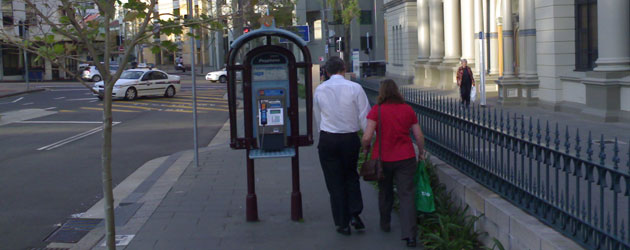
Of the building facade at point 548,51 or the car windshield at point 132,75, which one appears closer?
the building facade at point 548,51

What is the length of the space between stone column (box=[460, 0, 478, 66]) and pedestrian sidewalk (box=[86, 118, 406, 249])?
19769 millimetres

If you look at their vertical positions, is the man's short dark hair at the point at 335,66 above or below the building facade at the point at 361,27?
below

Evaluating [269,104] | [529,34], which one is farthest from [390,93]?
[529,34]

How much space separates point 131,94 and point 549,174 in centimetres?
2994

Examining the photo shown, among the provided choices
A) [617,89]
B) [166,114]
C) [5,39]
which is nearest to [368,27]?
[166,114]

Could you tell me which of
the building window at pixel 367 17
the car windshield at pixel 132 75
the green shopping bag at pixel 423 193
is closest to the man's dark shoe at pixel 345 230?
the green shopping bag at pixel 423 193

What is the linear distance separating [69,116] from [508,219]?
22.2 meters

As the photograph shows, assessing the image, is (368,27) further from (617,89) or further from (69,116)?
(617,89)

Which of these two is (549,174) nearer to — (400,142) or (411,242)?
(400,142)

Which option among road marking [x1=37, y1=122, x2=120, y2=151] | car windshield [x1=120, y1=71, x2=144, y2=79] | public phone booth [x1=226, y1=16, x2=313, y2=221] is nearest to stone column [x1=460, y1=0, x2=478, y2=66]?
car windshield [x1=120, y1=71, x2=144, y2=79]

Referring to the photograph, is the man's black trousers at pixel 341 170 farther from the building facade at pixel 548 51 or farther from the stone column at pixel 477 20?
the stone column at pixel 477 20

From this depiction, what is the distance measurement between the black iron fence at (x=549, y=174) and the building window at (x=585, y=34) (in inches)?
439

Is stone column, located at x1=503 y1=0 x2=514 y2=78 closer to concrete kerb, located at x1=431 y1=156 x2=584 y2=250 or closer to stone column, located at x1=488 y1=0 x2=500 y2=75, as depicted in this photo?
stone column, located at x1=488 y1=0 x2=500 y2=75

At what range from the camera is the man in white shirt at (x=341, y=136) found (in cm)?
709
